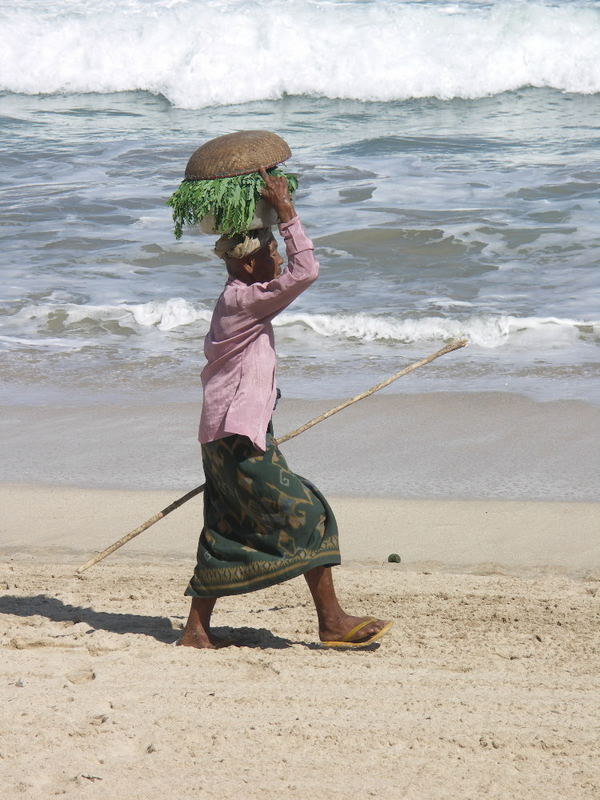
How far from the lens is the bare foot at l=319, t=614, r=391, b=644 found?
12.5 feet

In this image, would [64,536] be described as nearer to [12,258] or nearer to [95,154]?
[12,258]

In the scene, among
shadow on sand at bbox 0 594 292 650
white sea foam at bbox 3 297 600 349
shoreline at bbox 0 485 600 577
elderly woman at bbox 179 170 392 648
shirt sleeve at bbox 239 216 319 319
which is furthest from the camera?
white sea foam at bbox 3 297 600 349

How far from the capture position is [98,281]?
10141 mm

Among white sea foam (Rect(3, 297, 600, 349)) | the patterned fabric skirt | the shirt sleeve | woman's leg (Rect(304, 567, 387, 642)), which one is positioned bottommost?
white sea foam (Rect(3, 297, 600, 349))

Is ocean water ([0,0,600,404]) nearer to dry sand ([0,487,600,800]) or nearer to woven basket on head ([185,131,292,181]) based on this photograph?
dry sand ([0,487,600,800])

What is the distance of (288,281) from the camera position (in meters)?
3.45

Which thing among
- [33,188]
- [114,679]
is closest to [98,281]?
[33,188]

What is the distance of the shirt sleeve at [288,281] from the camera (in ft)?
11.3

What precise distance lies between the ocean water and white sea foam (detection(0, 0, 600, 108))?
5cm

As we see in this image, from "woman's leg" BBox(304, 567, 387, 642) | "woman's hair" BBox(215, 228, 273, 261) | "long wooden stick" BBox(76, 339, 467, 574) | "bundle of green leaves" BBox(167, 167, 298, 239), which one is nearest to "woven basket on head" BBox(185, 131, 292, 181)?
"bundle of green leaves" BBox(167, 167, 298, 239)

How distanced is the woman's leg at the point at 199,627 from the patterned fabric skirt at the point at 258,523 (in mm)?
83

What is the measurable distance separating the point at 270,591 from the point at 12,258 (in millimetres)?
7129

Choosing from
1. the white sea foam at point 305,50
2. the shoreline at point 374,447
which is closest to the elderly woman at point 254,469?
the shoreline at point 374,447

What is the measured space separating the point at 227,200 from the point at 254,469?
0.86 metres
